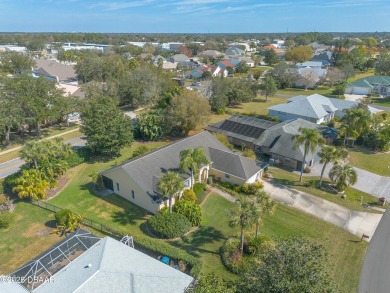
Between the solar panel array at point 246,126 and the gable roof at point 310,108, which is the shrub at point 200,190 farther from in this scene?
the gable roof at point 310,108

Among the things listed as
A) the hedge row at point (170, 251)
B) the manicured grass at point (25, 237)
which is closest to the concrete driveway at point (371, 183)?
the hedge row at point (170, 251)

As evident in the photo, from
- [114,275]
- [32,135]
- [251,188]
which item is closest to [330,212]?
[251,188]

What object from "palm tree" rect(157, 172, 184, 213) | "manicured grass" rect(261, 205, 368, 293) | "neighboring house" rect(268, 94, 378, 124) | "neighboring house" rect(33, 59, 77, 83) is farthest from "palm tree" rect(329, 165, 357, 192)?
"neighboring house" rect(33, 59, 77, 83)

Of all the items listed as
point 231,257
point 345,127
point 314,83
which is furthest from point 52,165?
point 314,83

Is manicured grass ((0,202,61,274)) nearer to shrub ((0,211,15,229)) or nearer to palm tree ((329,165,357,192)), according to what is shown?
shrub ((0,211,15,229))

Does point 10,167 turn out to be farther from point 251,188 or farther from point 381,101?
point 381,101
